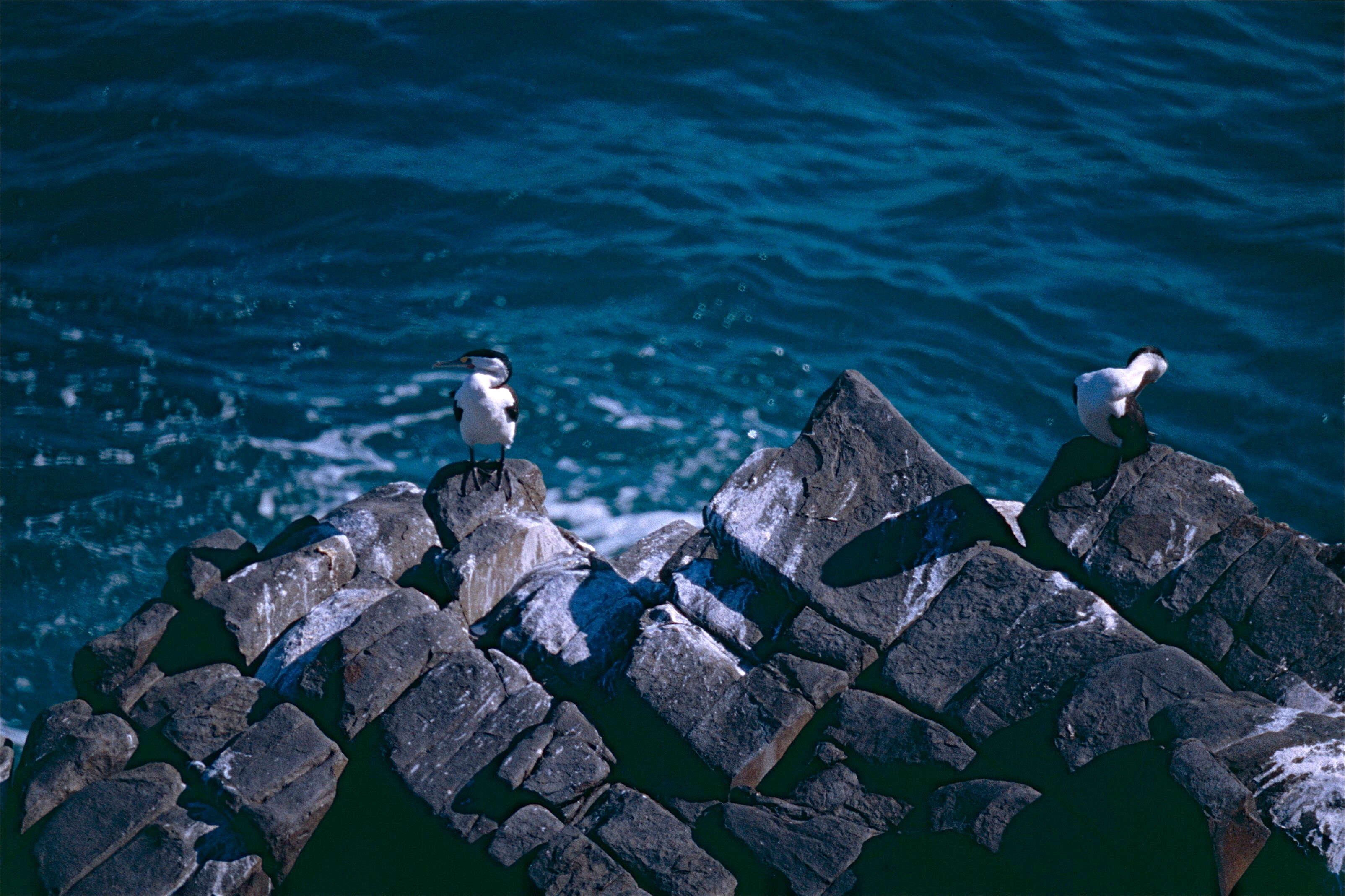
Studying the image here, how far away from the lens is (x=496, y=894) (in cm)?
581

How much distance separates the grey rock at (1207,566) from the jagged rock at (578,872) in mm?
3559

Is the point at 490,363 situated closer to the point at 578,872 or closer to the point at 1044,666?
the point at 578,872

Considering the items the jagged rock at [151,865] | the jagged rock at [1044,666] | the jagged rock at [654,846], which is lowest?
the jagged rock at [151,865]

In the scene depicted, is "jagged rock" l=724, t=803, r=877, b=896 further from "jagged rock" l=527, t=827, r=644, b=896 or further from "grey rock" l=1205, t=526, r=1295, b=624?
"grey rock" l=1205, t=526, r=1295, b=624

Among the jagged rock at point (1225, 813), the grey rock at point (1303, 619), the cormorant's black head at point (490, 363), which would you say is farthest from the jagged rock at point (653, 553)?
the grey rock at point (1303, 619)

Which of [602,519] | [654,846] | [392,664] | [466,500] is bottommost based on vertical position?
[602,519]

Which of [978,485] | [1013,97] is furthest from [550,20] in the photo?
[978,485]

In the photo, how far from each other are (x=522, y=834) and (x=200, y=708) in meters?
2.36

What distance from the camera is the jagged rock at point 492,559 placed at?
7215mm

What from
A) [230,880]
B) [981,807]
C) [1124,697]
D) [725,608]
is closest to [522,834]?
[230,880]

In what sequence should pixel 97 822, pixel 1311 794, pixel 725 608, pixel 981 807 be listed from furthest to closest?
1. pixel 725 608
2. pixel 97 822
3. pixel 981 807
4. pixel 1311 794

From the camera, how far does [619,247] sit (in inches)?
606

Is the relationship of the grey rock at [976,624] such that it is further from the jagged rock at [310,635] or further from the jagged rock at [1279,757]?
the jagged rock at [310,635]

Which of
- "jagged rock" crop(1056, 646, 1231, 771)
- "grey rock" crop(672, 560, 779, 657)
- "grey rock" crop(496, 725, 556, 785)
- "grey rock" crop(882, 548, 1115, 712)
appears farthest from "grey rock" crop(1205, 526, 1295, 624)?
"grey rock" crop(496, 725, 556, 785)
